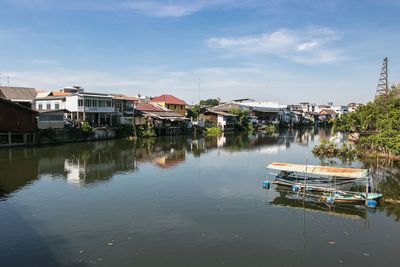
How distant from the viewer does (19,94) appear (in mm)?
43656

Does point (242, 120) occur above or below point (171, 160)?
above

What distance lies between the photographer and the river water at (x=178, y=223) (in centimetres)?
992

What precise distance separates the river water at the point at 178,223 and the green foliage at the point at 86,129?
19.2 meters

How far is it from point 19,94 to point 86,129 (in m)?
12.6

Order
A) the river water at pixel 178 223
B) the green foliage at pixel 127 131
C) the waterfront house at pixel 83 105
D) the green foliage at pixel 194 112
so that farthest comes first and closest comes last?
the green foliage at pixel 194 112 → the green foliage at pixel 127 131 → the waterfront house at pixel 83 105 → the river water at pixel 178 223

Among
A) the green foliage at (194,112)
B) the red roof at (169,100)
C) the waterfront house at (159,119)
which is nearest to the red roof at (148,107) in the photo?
the waterfront house at (159,119)

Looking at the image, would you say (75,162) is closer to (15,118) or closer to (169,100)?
(15,118)

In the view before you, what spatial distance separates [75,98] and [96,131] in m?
5.56

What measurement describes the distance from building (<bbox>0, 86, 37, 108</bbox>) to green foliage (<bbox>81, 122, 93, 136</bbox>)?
9.99 meters

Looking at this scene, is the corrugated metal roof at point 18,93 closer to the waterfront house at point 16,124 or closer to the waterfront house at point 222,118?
the waterfront house at point 16,124


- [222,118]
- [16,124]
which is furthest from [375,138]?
[222,118]

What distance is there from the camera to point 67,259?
9.62 m

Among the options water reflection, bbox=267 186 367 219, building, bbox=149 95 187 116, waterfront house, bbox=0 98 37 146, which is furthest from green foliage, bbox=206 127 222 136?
water reflection, bbox=267 186 367 219

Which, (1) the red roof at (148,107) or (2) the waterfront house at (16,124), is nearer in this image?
(2) the waterfront house at (16,124)
